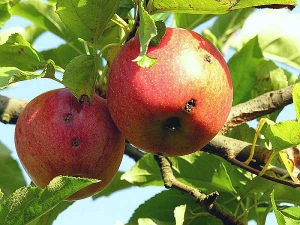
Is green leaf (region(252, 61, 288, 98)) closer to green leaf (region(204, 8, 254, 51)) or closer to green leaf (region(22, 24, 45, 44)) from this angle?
green leaf (region(204, 8, 254, 51))

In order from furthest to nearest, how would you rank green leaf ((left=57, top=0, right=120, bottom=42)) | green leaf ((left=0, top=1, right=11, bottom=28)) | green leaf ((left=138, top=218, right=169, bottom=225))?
green leaf ((left=0, top=1, right=11, bottom=28))
green leaf ((left=138, top=218, right=169, bottom=225))
green leaf ((left=57, top=0, right=120, bottom=42))

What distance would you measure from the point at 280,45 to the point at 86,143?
3.44 feet

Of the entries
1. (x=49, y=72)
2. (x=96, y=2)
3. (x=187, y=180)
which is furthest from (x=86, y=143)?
(x=187, y=180)

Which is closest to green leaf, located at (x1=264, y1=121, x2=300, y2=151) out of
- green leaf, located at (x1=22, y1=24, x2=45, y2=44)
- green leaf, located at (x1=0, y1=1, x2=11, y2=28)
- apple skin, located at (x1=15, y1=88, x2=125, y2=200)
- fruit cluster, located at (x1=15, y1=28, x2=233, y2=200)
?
fruit cluster, located at (x1=15, y1=28, x2=233, y2=200)

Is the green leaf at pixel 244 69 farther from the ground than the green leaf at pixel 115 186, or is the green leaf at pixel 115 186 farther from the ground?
the green leaf at pixel 244 69

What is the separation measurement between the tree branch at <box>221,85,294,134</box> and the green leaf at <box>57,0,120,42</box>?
443mm

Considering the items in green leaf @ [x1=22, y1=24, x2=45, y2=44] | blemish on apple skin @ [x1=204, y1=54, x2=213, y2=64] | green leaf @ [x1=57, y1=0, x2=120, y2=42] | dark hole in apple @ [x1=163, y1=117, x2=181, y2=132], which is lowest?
green leaf @ [x1=22, y1=24, x2=45, y2=44]

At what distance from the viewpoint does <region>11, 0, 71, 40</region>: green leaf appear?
2.12 meters

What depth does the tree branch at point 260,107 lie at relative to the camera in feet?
5.60

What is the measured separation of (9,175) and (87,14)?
29.9 inches

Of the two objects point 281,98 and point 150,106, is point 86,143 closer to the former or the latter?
point 150,106

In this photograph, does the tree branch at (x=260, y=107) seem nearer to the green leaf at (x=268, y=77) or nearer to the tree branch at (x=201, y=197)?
the tree branch at (x=201, y=197)

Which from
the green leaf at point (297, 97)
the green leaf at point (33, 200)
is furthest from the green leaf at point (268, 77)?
the green leaf at point (33, 200)

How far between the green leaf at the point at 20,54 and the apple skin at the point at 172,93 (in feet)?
0.99
